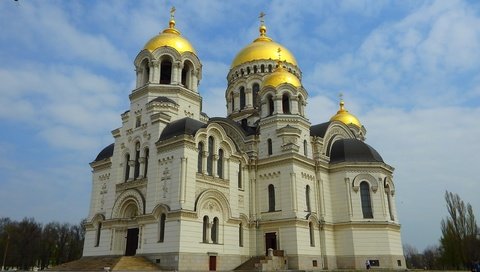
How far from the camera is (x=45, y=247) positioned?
53.6 metres

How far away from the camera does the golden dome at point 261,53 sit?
36250 millimetres

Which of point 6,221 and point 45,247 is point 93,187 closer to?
point 45,247

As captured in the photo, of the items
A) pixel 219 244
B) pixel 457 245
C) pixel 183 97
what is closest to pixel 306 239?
pixel 219 244

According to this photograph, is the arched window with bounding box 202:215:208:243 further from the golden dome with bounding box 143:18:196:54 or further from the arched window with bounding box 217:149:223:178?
the golden dome with bounding box 143:18:196:54

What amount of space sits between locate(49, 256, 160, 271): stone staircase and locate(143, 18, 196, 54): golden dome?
45.5 feet

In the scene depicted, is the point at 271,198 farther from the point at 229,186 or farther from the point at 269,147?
the point at 269,147

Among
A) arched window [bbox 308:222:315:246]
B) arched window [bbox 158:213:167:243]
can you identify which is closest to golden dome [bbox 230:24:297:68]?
arched window [bbox 308:222:315:246]

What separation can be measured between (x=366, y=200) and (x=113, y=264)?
691 inches

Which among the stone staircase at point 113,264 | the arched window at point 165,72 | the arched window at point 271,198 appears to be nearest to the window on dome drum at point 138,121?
the arched window at point 165,72

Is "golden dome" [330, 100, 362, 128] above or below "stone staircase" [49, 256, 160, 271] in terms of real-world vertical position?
above

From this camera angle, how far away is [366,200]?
28266 mm

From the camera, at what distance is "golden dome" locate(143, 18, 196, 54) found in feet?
89.9

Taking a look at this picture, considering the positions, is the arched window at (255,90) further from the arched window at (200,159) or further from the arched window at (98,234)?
the arched window at (98,234)

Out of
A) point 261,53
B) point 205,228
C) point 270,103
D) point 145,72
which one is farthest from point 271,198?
point 261,53
